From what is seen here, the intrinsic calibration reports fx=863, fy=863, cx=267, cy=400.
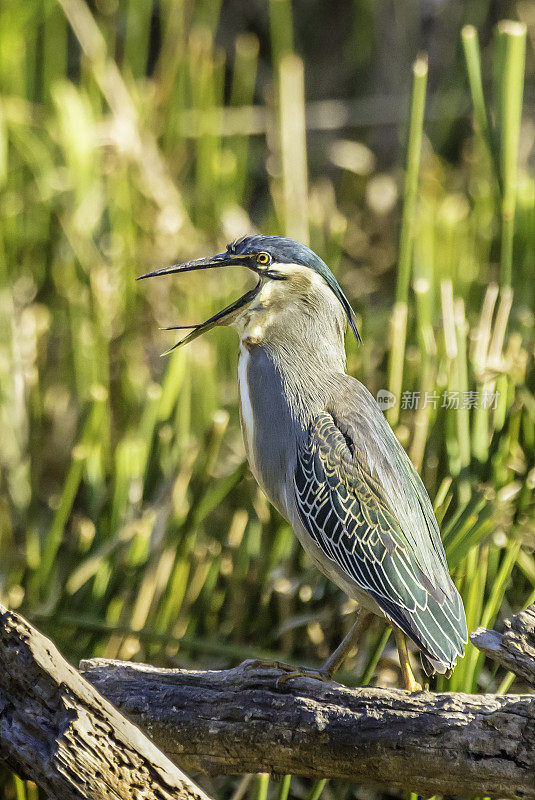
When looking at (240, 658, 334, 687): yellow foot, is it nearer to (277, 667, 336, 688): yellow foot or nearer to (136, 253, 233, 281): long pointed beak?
(277, 667, 336, 688): yellow foot

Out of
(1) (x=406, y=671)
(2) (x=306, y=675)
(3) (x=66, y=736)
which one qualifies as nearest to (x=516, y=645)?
(1) (x=406, y=671)

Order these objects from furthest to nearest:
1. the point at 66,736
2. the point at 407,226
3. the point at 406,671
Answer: the point at 407,226
the point at 406,671
the point at 66,736

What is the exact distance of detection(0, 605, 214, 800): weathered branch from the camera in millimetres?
797

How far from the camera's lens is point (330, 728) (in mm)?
882

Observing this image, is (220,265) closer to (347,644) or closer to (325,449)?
(325,449)

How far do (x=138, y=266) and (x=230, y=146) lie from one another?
0.96 metres

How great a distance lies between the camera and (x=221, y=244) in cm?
266

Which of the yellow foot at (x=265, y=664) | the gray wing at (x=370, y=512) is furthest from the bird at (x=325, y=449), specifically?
the yellow foot at (x=265, y=664)

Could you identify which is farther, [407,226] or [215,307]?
[215,307]

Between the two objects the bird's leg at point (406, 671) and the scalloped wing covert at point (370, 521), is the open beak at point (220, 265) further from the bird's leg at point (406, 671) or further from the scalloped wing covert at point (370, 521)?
the bird's leg at point (406, 671)

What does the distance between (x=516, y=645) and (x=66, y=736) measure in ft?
1.43

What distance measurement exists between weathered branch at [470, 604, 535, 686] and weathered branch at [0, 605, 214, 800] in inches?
12.3

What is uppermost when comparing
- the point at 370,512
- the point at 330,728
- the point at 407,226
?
the point at 407,226

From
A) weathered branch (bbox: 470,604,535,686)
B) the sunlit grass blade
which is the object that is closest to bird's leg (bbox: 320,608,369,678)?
weathered branch (bbox: 470,604,535,686)
